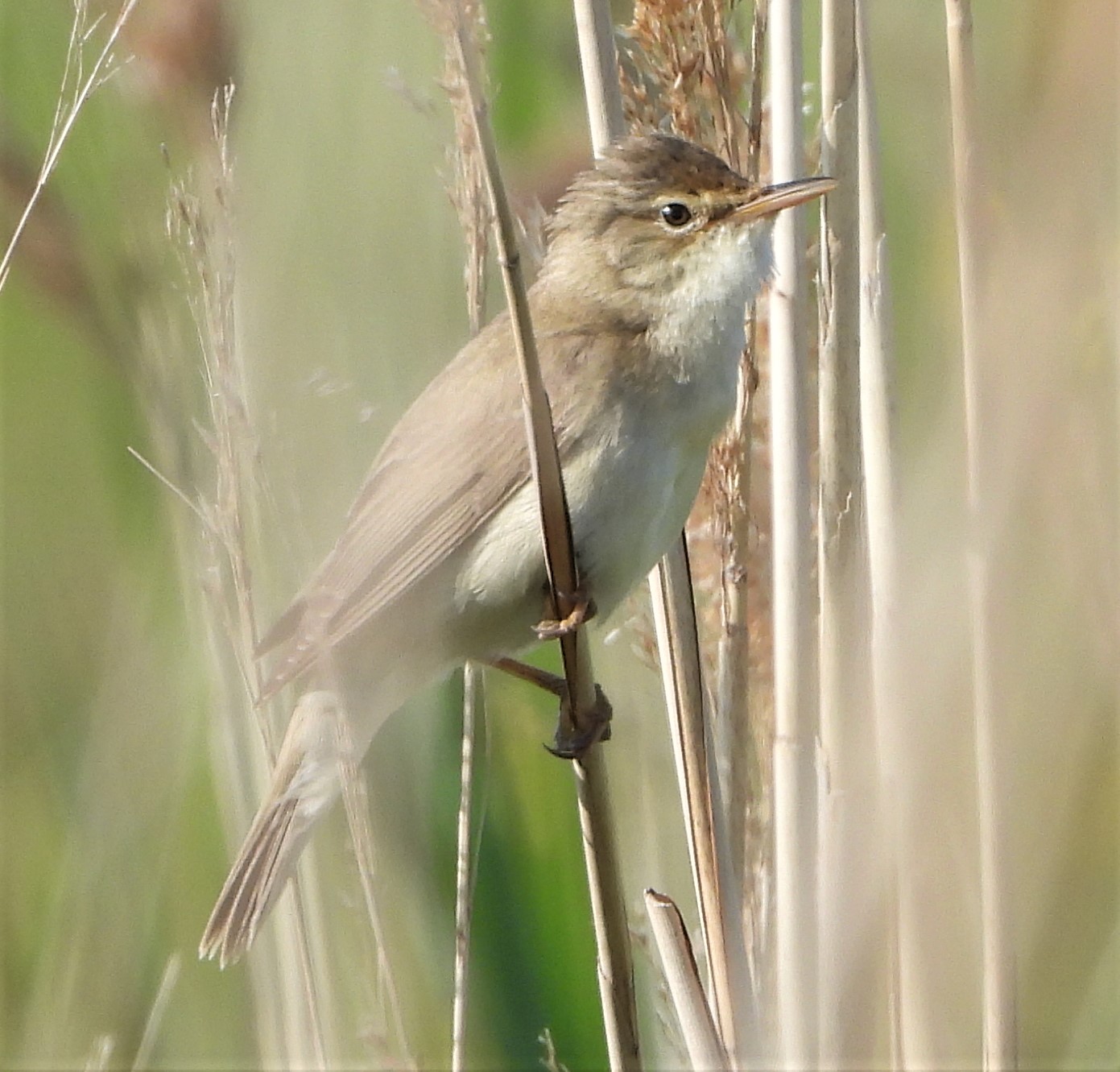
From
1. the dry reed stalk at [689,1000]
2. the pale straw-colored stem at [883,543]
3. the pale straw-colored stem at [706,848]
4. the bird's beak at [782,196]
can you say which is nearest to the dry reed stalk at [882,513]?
the pale straw-colored stem at [883,543]

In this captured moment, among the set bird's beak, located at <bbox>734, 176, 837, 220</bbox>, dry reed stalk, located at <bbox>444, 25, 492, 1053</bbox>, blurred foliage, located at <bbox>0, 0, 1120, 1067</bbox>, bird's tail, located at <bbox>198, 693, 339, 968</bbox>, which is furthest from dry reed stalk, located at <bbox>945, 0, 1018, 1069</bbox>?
bird's tail, located at <bbox>198, 693, 339, 968</bbox>

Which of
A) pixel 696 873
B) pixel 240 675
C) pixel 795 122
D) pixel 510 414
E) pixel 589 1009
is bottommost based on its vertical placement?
pixel 589 1009

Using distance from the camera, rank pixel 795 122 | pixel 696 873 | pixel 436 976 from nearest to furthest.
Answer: pixel 696 873 → pixel 795 122 → pixel 436 976

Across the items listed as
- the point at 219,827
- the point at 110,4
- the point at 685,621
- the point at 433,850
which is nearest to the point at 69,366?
the point at 110,4

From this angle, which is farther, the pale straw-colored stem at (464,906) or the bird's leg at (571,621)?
the pale straw-colored stem at (464,906)

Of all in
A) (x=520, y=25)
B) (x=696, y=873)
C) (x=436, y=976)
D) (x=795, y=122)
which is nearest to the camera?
(x=696, y=873)

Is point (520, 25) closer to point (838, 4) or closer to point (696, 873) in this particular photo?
point (838, 4)

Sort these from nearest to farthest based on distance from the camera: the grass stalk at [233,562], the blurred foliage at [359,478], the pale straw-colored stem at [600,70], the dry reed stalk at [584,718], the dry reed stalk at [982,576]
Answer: the dry reed stalk at [584,718]
the grass stalk at [233,562]
the pale straw-colored stem at [600,70]
the dry reed stalk at [982,576]
the blurred foliage at [359,478]

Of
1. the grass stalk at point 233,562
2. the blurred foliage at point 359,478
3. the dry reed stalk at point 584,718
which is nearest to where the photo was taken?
the dry reed stalk at point 584,718

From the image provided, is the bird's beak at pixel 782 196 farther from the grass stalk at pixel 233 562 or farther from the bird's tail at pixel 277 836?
the bird's tail at pixel 277 836
